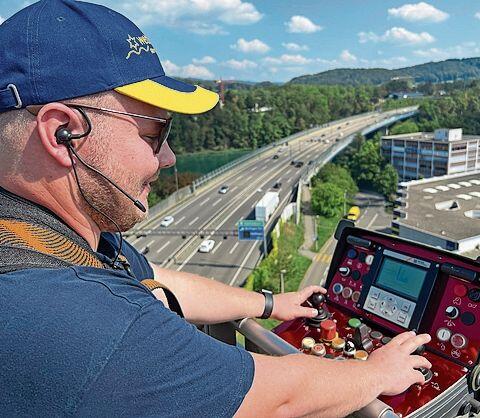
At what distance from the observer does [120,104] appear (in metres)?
0.75

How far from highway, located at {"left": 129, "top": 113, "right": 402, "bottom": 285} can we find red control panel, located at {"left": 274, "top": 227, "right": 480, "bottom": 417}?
10.2 m

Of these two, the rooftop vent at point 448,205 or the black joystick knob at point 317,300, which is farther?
the rooftop vent at point 448,205

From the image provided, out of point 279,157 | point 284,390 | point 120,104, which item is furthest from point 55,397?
point 279,157

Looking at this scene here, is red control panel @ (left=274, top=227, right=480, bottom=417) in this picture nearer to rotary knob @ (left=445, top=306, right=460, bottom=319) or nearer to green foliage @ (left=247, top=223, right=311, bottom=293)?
rotary knob @ (left=445, top=306, right=460, bottom=319)

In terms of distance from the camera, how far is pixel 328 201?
17.0 m

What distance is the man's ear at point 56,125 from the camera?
0.69m

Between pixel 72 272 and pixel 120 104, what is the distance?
1.01ft

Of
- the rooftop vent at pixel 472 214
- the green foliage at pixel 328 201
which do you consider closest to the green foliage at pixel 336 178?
the green foliage at pixel 328 201

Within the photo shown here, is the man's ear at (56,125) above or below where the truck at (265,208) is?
above

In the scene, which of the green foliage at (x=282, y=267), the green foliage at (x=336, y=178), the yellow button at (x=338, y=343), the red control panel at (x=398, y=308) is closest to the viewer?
the red control panel at (x=398, y=308)

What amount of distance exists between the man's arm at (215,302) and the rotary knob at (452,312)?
1.25ft

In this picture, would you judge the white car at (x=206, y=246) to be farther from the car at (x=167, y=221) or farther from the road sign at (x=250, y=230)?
the car at (x=167, y=221)

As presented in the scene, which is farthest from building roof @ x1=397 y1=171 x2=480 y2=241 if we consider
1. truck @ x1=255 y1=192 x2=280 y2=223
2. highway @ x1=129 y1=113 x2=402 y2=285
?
truck @ x1=255 y1=192 x2=280 y2=223

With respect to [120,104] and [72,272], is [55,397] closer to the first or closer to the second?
[72,272]
